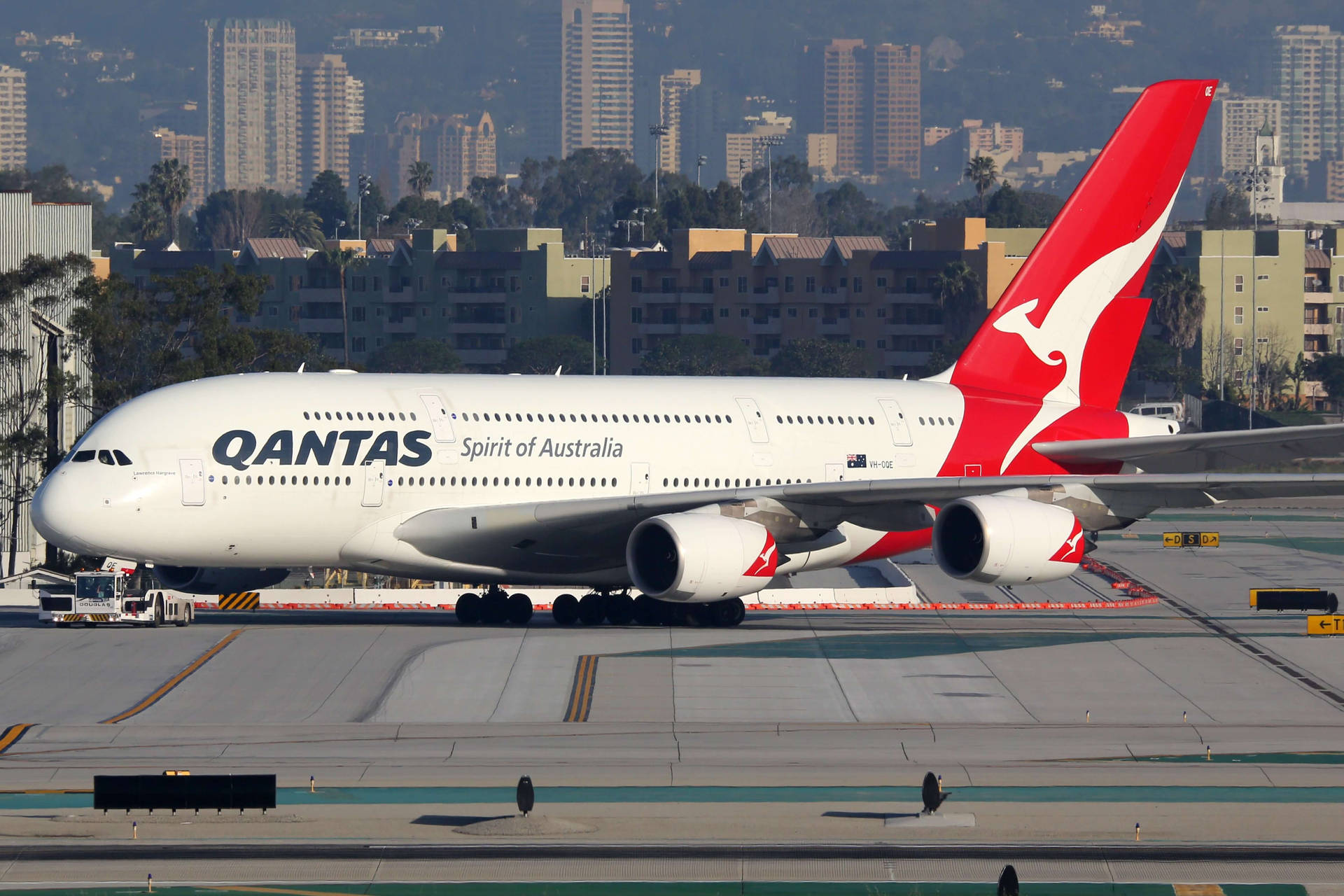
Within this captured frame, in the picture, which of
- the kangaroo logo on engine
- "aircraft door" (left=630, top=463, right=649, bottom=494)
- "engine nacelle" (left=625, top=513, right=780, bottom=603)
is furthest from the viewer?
Answer: "aircraft door" (left=630, top=463, right=649, bottom=494)

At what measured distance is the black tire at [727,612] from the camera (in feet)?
148

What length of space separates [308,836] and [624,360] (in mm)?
168052

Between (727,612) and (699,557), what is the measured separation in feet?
16.2

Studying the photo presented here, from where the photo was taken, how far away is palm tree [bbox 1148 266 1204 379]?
546ft

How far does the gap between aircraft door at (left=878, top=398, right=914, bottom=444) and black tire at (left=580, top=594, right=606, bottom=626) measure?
784 cm

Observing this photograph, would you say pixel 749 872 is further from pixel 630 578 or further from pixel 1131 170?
pixel 1131 170

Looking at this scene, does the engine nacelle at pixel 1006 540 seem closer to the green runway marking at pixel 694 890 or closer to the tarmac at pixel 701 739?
the tarmac at pixel 701 739

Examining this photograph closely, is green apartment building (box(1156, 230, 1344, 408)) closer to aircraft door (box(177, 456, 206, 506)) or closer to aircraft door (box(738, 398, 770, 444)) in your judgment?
aircraft door (box(738, 398, 770, 444))

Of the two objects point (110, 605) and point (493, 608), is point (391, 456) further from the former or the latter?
point (110, 605)

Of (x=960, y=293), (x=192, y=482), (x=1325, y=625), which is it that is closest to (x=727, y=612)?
(x=192, y=482)

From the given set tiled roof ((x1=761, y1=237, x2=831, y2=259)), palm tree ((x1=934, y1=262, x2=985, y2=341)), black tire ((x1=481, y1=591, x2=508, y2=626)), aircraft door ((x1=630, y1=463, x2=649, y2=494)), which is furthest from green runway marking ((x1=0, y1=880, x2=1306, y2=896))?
tiled roof ((x1=761, y1=237, x2=831, y2=259))

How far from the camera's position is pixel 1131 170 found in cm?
4900

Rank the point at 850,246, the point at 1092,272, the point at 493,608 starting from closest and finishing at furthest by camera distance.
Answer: the point at 493,608, the point at 1092,272, the point at 850,246

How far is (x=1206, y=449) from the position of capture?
143ft
